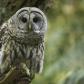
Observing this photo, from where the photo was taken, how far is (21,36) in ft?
15.8

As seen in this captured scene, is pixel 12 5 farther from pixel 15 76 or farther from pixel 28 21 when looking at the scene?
pixel 15 76

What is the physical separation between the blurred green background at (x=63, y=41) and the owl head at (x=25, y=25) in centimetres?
234

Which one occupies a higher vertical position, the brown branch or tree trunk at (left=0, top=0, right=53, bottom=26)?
tree trunk at (left=0, top=0, right=53, bottom=26)

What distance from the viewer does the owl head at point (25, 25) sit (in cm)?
484

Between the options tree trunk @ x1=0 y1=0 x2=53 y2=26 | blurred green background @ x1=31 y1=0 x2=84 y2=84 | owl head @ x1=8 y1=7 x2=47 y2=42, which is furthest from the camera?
blurred green background @ x1=31 y1=0 x2=84 y2=84

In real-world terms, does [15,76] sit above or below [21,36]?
below

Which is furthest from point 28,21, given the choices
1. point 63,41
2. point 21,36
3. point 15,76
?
point 63,41

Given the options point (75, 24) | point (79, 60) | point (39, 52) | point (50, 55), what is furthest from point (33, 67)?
point (75, 24)

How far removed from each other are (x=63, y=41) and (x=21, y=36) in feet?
12.0

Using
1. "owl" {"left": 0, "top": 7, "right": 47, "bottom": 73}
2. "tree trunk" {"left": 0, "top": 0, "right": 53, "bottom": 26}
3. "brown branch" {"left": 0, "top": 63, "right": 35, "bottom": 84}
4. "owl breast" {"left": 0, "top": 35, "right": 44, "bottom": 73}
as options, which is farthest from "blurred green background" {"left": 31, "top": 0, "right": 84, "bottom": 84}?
"brown branch" {"left": 0, "top": 63, "right": 35, "bottom": 84}

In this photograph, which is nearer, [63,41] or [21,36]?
[21,36]

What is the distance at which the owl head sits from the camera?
484cm

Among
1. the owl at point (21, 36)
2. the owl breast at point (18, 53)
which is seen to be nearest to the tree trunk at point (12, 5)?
the owl at point (21, 36)

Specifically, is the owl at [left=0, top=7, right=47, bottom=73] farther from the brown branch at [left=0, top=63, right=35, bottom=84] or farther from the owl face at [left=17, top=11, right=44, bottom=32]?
the brown branch at [left=0, top=63, right=35, bottom=84]
